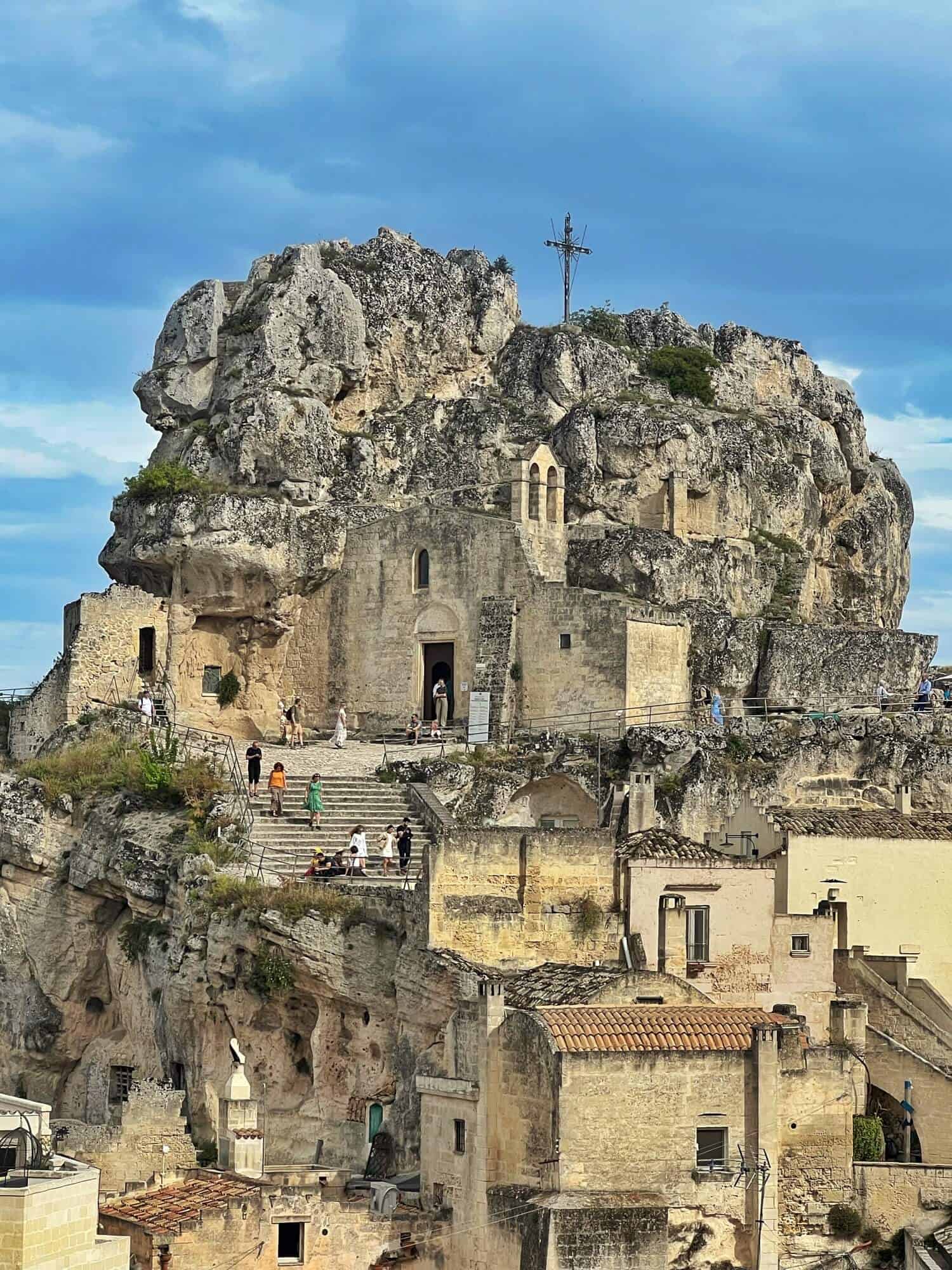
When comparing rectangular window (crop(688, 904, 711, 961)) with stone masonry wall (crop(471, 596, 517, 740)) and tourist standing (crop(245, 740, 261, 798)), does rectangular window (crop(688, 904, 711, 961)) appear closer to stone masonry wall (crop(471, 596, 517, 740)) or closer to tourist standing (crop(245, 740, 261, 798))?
tourist standing (crop(245, 740, 261, 798))

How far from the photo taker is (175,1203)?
1703 inches

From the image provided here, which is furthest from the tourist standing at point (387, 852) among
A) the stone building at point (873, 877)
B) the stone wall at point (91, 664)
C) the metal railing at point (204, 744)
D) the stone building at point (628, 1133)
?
the stone wall at point (91, 664)

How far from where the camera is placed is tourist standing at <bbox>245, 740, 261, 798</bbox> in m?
56.4

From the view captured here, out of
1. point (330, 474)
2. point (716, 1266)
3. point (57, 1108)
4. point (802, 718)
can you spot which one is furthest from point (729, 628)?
point (716, 1266)

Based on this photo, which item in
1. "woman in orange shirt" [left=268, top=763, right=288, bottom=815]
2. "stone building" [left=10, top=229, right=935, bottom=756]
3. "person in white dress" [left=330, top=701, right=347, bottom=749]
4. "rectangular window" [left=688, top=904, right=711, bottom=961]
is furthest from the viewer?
"stone building" [left=10, top=229, right=935, bottom=756]

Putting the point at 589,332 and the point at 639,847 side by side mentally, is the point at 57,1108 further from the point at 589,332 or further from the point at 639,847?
A: the point at 589,332

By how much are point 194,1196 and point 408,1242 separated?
3.63 m

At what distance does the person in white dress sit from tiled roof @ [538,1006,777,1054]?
19.6 metres

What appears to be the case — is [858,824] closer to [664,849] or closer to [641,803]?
[641,803]

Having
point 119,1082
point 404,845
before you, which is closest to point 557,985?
point 404,845

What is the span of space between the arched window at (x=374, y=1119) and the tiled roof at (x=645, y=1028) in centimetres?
629

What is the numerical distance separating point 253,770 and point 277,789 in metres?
1.32

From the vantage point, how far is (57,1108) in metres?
55.3

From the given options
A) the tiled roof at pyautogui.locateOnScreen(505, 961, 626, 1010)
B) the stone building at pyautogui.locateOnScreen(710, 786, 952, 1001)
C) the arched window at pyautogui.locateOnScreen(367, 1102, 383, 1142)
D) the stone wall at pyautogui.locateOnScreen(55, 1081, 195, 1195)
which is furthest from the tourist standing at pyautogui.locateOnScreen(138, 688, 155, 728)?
the tiled roof at pyautogui.locateOnScreen(505, 961, 626, 1010)
